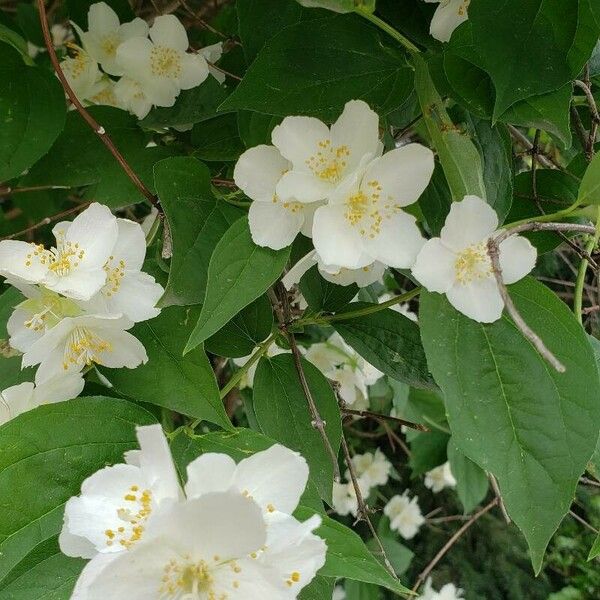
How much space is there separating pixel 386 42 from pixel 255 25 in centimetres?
19

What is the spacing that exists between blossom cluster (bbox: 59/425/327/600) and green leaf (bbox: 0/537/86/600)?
1.8 inches

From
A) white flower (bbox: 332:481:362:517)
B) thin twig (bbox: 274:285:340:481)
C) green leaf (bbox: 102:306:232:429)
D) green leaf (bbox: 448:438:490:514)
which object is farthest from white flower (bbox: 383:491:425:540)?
green leaf (bbox: 102:306:232:429)

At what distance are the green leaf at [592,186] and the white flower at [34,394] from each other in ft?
2.05

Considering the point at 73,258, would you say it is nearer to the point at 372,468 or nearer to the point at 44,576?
the point at 44,576

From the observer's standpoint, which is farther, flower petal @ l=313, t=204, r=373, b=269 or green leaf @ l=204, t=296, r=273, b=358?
green leaf @ l=204, t=296, r=273, b=358

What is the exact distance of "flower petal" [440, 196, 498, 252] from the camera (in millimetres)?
786

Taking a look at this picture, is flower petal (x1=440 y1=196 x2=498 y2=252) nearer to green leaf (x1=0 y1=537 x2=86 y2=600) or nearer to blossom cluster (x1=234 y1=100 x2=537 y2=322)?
blossom cluster (x1=234 y1=100 x2=537 y2=322)

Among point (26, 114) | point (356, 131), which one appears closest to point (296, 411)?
point (356, 131)

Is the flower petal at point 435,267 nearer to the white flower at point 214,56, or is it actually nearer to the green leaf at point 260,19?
the green leaf at point 260,19

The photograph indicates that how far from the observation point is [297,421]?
972 mm

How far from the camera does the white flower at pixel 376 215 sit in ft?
2.78

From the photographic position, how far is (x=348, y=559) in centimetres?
68

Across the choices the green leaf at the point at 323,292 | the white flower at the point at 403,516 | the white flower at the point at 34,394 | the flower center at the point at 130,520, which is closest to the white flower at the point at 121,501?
the flower center at the point at 130,520

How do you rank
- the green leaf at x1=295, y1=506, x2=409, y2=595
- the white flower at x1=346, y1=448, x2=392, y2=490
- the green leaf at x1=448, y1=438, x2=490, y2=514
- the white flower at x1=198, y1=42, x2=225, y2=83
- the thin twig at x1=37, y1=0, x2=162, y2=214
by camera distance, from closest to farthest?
the green leaf at x1=295, y1=506, x2=409, y2=595, the thin twig at x1=37, y1=0, x2=162, y2=214, the white flower at x1=198, y1=42, x2=225, y2=83, the green leaf at x1=448, y1=438, x2=490, y2=514, the white flower at x1=346, y1=448, x2=392, y2=490
